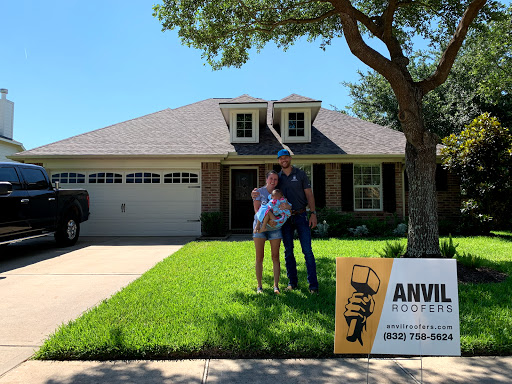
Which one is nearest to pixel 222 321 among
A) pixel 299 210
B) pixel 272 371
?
pixel 272 371

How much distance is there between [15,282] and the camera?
5.34 meters

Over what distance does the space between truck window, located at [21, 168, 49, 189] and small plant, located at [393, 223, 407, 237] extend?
33.9 feet

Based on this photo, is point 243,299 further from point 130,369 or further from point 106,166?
point 106,166

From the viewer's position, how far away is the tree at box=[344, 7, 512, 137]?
15.5 meters

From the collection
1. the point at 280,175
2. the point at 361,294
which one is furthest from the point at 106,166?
the point at 361,294

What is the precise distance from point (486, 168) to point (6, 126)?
23.4 meters

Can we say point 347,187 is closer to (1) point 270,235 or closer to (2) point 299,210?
(2) point 299,210

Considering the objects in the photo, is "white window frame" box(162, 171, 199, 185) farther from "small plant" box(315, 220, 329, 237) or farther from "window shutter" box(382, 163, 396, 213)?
"window shutter" box(382, 163, 396, 213)

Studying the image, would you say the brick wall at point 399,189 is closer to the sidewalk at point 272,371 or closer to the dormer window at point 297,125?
the dormer window at point 297,125

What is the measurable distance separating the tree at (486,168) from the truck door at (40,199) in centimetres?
1218

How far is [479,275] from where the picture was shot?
5.38 metres

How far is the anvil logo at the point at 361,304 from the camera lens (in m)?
2.43

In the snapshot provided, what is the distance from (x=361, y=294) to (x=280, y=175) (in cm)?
230

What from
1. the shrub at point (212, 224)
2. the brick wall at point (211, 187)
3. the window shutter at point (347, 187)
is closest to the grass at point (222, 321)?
the shrub at point (212, 224)
